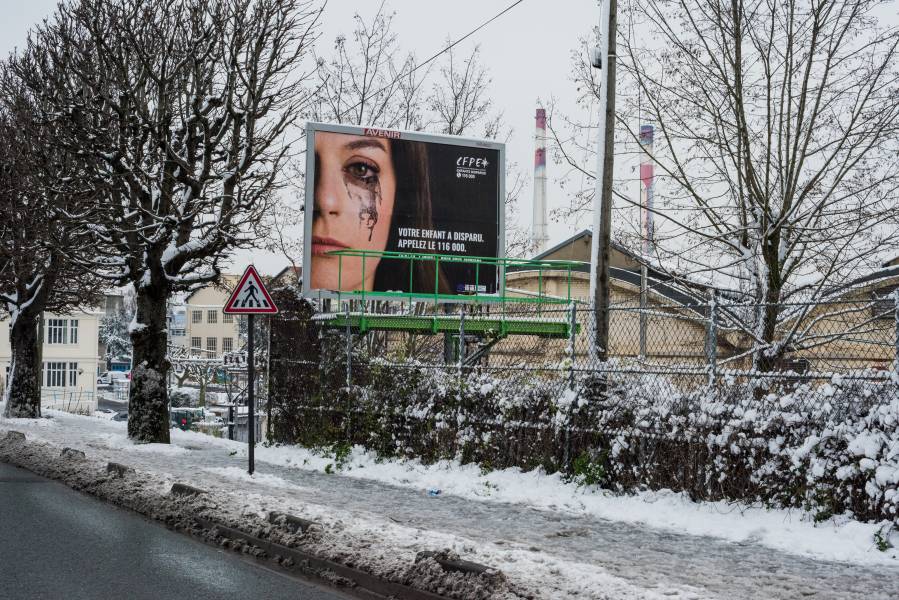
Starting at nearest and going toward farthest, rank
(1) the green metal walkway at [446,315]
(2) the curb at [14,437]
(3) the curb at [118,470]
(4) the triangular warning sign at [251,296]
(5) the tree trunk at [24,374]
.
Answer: (3) the curb at [118,470]
(4) the triangular warning sign at [251,296]
(1) the green metal walkway at [446,315]
(2) the curb at [14,437]
(5) the tree trunk at [24,374]

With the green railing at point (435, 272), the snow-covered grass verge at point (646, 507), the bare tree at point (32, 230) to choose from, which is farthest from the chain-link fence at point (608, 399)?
the bare tree at point (32, 230)

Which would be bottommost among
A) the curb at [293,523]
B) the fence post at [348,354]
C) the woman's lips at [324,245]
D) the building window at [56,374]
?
the building window at [56,374]

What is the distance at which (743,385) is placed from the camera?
993cm

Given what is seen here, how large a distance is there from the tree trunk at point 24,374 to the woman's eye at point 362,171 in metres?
13.2

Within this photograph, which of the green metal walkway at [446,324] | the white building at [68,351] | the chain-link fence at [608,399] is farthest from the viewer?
the white building at [68,351]

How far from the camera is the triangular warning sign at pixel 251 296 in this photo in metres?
13.2

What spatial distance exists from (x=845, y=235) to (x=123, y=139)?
40.7 feet

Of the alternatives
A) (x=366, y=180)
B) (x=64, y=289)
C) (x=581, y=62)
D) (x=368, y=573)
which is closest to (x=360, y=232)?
(x=366, y=180)

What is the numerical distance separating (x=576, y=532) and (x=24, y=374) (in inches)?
896

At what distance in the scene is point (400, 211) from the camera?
64.9ft

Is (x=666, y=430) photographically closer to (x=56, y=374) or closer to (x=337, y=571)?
(x=337, y=571)

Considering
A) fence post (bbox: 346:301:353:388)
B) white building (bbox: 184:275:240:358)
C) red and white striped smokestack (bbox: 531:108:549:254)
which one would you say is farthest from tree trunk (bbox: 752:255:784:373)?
white building (bbox: 184:275:240:358)

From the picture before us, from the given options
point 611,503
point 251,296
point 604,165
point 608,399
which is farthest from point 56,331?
point 611,503

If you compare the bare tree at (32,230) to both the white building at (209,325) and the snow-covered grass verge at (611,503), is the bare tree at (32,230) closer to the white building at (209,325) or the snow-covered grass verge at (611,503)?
the snow-covered grass verge at (611,503)
